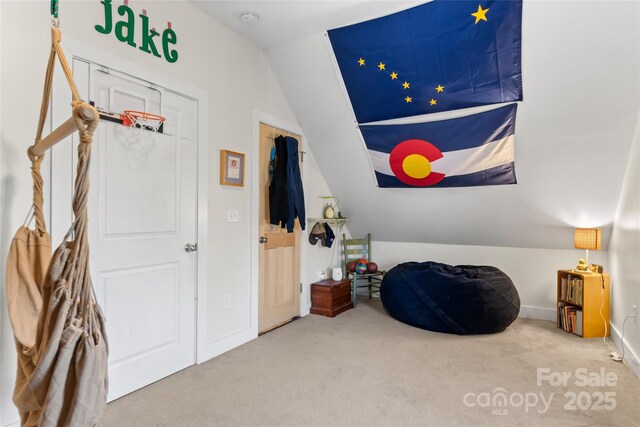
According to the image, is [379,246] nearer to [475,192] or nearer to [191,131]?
→ [475,192]

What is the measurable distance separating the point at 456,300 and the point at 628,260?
1.34m

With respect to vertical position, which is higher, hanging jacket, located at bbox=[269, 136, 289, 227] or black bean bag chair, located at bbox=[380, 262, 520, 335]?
hanging jacket, located at bbox=[269, 136, 289, 227]

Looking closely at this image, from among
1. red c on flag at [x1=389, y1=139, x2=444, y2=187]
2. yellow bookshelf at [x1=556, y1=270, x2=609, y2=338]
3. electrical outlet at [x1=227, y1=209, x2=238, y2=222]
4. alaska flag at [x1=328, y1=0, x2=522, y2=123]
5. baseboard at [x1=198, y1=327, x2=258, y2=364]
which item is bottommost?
baseboard at [x1=198, y1=327, x2=258, y2=364]

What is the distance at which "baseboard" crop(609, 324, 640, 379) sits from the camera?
2521 millimetres

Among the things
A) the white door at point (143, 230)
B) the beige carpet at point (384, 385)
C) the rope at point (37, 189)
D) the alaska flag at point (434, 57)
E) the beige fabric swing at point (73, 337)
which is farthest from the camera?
the alaska flag at point (434, 57)

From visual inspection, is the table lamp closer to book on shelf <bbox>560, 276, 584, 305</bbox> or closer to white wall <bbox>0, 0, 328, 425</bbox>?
book on shelf <bbox>560, 276, 584, 305</bbox>

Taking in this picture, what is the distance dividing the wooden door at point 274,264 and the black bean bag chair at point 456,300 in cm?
109

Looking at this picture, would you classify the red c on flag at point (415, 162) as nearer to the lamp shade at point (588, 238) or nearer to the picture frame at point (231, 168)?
the lamp shade at point (588, 238)

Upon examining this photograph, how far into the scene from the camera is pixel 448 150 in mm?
3334

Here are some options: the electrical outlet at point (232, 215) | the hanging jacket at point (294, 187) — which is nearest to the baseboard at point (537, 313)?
the hanging jacket at point (294, 187)

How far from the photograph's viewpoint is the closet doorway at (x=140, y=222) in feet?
6.88

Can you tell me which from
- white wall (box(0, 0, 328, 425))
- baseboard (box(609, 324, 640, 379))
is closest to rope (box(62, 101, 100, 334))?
white wall (box(0, 0, 328, 425))

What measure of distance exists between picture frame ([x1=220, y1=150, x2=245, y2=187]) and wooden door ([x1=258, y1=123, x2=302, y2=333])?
339 mm

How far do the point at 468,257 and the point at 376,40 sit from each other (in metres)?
2.66
